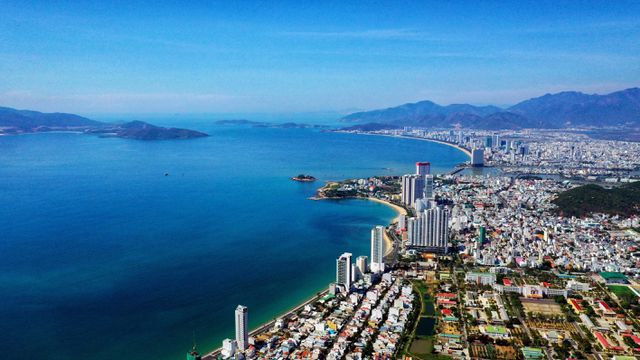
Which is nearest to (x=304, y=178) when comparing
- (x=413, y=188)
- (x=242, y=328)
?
(x=413, y=188)

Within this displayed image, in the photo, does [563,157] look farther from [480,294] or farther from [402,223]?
[480,294]

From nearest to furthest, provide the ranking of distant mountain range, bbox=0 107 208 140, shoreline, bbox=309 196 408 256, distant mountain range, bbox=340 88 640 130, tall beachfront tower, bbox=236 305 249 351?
tall beachfront tower, bbox=236 305 249 351 < shoreline, bbox=309 196 408 256 < distant mountain range, bbox=0 107 208 140 < distant mountain range, bbox=340 88 640 130

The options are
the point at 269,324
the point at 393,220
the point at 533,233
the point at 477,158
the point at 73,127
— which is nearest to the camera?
the point at 269,324

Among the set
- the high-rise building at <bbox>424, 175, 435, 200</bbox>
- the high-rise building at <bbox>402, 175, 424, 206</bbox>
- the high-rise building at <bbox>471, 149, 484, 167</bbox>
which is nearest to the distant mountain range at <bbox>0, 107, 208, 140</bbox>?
the high-rise building at <bbox>471, 149, 484, 167</bbox>

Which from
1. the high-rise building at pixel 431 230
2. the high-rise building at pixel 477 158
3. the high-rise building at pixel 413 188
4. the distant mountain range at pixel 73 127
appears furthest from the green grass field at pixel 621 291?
the distant mountain range at pixel 73 127

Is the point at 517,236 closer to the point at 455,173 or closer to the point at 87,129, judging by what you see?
the point at 455,173

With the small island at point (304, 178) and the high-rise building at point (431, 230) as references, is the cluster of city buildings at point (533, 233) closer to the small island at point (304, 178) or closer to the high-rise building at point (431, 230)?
the high-rise building at point (431, 230)

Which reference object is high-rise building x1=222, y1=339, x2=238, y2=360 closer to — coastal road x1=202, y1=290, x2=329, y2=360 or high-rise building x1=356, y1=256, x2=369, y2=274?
coastal road x1=202, y1=290, x2=329, y2=360
